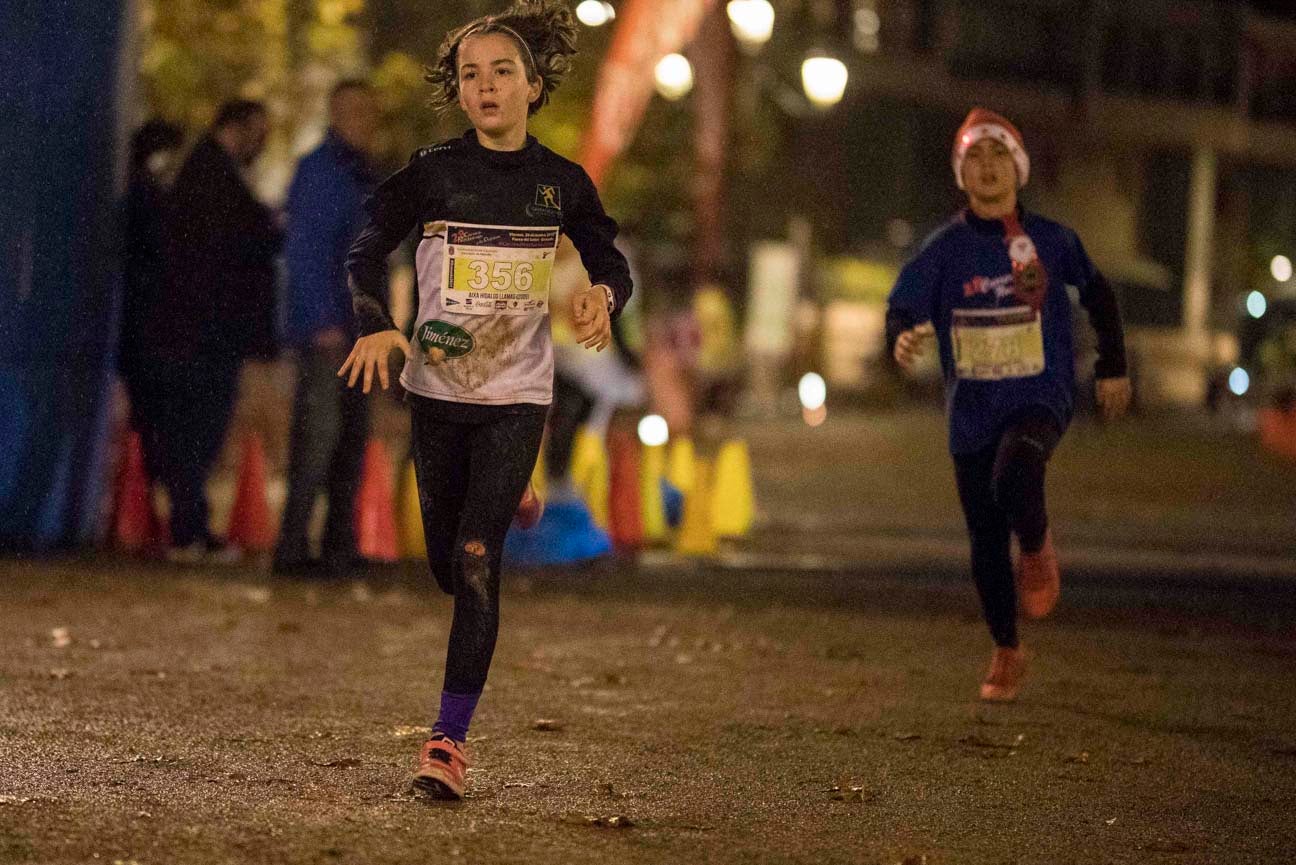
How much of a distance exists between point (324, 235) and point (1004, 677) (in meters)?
4.52

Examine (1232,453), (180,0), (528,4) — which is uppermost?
(180,0)

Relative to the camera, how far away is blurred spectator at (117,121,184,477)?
37.1ft

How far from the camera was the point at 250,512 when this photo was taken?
12367 millimetres

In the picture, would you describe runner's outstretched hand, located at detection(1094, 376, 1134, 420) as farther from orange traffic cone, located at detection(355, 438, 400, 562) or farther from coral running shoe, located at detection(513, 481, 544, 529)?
orange traffic cone, located at detection(355, 438, 400, 562)

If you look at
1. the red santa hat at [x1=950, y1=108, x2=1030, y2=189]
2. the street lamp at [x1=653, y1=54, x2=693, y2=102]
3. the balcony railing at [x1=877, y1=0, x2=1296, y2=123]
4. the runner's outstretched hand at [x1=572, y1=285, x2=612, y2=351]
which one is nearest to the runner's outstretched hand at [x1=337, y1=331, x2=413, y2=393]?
the runner's outstretched hand at [x1=572, y1=285, x2=612, y2=351]

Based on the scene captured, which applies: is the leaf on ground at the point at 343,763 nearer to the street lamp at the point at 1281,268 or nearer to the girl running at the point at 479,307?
the girl running at the point at 479,307

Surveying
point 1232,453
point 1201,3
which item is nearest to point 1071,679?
point 1232,453

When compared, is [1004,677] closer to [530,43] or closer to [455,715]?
[455,715]

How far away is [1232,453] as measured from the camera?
30.8 metres

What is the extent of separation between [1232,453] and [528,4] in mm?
26255

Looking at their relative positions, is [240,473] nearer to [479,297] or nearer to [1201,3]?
[479,297]

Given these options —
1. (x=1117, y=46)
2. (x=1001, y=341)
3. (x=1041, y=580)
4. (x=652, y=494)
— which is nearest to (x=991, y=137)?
(x=1001, y=341)

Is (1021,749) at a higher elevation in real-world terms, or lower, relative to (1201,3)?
lower

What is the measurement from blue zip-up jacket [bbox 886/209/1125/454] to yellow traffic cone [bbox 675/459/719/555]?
5872 mm
